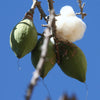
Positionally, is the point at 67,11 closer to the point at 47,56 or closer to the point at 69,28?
the point at 69,28

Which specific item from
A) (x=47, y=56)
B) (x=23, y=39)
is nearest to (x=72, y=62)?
(x=47, y=56)

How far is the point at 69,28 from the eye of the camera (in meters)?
1.06

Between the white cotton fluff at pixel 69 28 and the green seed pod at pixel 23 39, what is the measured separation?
13cm

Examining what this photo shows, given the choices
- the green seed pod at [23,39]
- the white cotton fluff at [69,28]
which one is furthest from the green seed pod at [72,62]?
the green seed pod at [23,39]

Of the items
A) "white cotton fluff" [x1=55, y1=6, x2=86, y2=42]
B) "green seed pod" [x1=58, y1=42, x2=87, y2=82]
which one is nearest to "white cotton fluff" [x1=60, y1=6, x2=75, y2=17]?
"white cotton fluff" [x1=55, y1=6, x2=86, y2=42]

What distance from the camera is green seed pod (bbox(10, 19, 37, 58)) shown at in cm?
96

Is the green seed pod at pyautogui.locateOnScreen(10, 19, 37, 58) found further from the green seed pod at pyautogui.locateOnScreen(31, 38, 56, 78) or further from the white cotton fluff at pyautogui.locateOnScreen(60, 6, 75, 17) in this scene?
the white cotton fluff at pyautogui.locateOnScreen(60, 6, 75, 17)

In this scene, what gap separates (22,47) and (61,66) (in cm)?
23

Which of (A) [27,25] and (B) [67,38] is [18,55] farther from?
(B) [67,38]

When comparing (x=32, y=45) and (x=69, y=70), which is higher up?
(x=32, y=45)

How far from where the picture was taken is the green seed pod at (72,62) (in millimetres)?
1048

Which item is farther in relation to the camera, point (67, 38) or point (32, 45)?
Answer: point (67, 38)

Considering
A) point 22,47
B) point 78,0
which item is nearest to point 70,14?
point 78,0

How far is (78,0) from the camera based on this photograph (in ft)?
3.56
